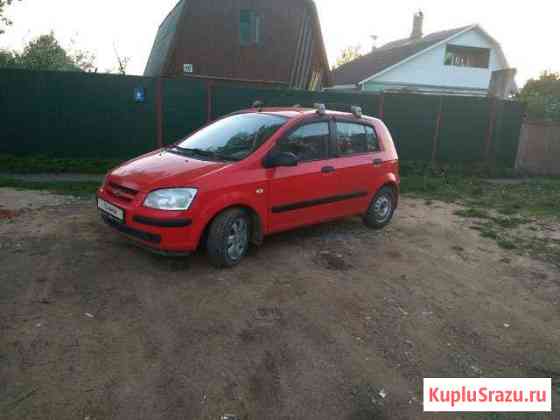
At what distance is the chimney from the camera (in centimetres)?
3547

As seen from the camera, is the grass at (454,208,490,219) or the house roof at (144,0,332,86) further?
the house roof at (144,0,332,86)

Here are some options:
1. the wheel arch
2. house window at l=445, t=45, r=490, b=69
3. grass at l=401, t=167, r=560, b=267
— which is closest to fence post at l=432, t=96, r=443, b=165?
grass at l=401, t=167, r=560, b=267

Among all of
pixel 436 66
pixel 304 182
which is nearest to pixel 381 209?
pixel 304 182

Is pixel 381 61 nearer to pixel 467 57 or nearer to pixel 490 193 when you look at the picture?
pixel 467 57

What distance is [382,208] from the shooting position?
6.96 metres

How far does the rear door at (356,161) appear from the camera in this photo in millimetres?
6062

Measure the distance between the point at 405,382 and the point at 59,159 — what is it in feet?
29.2

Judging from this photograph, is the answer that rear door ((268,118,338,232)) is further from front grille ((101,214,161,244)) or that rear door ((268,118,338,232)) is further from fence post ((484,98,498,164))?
fence post ((484,98,498,164))

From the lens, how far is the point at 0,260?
15.6 feet

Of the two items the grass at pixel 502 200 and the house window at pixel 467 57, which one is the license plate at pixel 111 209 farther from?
the house window at pixel 467 57

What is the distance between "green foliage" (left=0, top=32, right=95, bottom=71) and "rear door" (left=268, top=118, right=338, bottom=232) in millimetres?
10986

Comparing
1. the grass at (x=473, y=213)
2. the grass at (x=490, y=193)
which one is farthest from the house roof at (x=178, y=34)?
the grass at (x=473, y=213)

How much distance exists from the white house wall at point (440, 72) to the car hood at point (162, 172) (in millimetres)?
23870

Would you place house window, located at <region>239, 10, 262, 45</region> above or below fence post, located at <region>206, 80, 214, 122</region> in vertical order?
above
